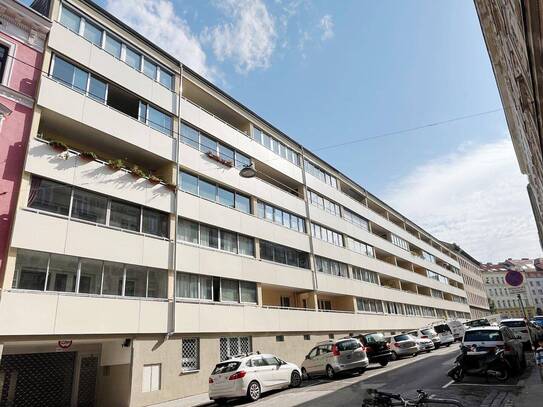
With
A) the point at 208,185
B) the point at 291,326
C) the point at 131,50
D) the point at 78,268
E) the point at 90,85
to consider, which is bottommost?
the point at 291,326

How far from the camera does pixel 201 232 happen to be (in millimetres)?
19859

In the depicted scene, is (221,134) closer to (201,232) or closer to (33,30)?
(201,232)

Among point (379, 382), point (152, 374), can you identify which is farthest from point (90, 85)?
point (379, 382)

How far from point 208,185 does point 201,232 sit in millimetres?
2989

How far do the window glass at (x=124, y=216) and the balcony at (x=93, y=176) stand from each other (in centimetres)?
40

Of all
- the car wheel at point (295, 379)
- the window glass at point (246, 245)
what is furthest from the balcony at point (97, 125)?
the car wheel at point (295, 379)

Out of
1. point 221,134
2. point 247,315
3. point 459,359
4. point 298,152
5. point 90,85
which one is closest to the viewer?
point 459,359

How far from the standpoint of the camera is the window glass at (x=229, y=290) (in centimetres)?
1991

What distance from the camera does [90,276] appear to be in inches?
570

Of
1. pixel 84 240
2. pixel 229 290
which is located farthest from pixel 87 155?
pixel 229 290

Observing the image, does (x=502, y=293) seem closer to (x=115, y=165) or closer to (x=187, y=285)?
(x=187, y=285)

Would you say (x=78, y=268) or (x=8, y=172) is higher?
(x=8, y=172)

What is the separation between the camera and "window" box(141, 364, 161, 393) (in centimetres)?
1489

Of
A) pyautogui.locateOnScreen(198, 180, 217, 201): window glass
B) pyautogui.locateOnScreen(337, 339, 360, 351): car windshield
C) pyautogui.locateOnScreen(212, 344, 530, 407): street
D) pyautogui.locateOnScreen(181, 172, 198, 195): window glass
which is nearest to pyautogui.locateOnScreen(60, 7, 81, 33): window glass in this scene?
pyautogui.locateOnScreen(181, 172, 198, 195): window glass
